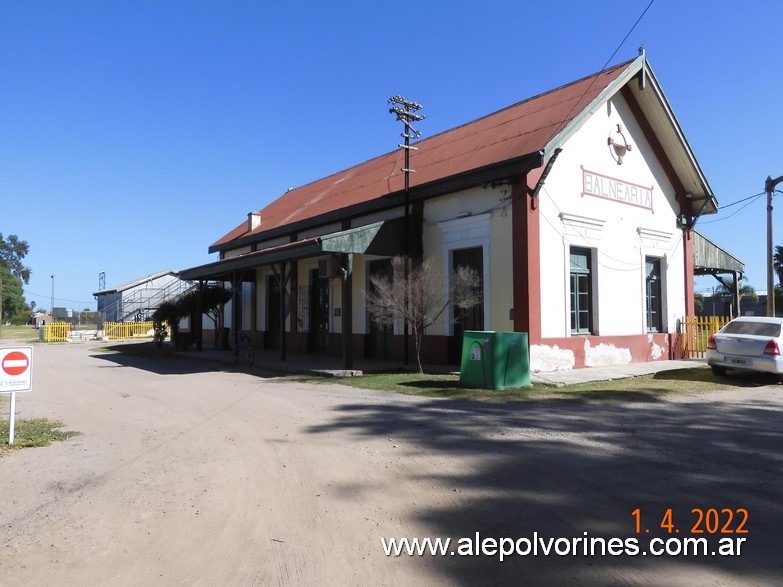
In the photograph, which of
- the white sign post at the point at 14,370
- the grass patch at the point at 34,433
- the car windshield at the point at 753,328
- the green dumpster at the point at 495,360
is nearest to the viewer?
the grass patch at the point at 34,433

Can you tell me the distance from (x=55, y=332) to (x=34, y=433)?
37.3 m

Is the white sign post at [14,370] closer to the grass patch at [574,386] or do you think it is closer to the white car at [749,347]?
the grass patch at [574,386]

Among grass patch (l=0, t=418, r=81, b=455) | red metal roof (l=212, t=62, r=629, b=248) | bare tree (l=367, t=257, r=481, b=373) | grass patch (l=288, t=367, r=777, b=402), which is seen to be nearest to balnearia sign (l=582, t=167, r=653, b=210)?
red metal roof (l=212, t=62, r=629, b=248)

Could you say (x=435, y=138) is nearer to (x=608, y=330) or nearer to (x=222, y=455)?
(x=608, y=330)

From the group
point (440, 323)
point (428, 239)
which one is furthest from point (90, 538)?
point (428, 239)

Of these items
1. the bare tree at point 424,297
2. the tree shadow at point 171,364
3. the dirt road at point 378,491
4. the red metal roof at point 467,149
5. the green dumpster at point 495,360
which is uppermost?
the red metal roof at point 467,149

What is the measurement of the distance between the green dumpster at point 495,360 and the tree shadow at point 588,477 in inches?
65.0

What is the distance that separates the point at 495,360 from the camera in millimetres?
11164

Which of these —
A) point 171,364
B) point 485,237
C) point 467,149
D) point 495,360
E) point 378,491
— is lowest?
point 378,491

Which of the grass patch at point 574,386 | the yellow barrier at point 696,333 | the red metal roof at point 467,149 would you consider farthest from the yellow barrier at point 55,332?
the yellow barrier at point 696,333

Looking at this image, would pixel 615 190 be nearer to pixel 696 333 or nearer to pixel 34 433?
pixel 696 333

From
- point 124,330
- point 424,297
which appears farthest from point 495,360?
point 124,330

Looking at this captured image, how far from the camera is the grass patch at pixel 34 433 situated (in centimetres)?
709

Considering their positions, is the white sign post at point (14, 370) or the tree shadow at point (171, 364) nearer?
the white sign post at point (14, 370)
